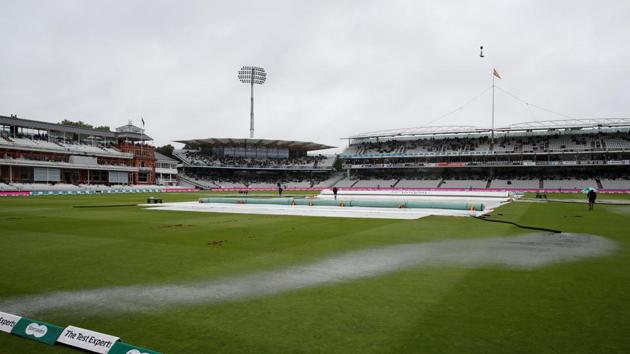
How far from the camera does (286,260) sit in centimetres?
1110

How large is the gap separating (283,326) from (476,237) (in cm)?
1152

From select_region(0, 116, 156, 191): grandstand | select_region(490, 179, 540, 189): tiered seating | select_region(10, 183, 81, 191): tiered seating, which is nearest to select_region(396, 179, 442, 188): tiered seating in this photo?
select_region(490, 179, 540, 189): tiered seating

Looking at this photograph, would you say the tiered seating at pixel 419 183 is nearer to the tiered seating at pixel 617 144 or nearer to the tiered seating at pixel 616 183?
the tiered seating at pixel 616 183

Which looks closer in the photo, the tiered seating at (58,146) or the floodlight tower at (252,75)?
the tiered seating at (58,146)

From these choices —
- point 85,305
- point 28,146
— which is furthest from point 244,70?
point 85,305

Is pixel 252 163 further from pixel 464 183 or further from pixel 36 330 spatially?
pixel 36 330

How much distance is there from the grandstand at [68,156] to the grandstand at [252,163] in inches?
476

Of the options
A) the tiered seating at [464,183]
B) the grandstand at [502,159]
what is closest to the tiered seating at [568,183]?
the grandstand at [502,159]

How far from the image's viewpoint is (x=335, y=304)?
23.4ft

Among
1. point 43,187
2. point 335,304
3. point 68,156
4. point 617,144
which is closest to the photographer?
point 335,304

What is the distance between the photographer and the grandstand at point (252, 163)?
101688mm

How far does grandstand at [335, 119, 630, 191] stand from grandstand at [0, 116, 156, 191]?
159 ft

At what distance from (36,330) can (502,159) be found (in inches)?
3628

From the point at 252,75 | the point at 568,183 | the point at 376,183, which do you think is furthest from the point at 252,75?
the point at 568,183
